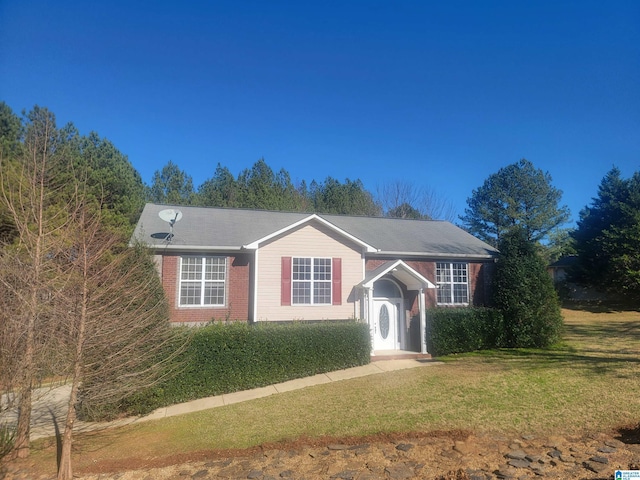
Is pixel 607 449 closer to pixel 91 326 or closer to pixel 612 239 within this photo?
pixel 91 326

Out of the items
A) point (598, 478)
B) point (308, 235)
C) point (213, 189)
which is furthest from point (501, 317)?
point (213, 189)

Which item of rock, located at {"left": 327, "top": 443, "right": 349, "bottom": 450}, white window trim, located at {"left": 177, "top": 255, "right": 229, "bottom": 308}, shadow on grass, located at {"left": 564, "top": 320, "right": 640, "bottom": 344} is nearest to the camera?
rock, located at {"left": 327, "top": 443, "right": 349, "bottom": 450}

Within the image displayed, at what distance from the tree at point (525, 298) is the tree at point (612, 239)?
1429 cm

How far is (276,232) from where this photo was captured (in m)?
14.9

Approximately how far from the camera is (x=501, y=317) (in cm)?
1627

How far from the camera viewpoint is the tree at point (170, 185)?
39.3 m

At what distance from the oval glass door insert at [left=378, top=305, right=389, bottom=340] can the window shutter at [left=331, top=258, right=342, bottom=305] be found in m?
2.29

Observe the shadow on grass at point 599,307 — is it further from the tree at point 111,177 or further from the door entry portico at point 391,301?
the tree at point 111,177

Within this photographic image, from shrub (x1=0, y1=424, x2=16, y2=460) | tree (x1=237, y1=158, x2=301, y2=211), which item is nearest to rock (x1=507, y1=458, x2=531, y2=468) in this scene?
shrub (x1=0, y1=424, x2=16, y2=460)

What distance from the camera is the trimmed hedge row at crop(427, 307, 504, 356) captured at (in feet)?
51.2

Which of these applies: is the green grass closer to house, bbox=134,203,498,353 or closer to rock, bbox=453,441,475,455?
rock, bbox=453,441,475,455

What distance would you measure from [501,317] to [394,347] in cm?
462

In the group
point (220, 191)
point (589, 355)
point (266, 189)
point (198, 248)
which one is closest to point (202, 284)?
point (198, 248)

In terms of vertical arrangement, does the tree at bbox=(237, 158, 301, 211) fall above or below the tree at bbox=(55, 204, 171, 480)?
above
